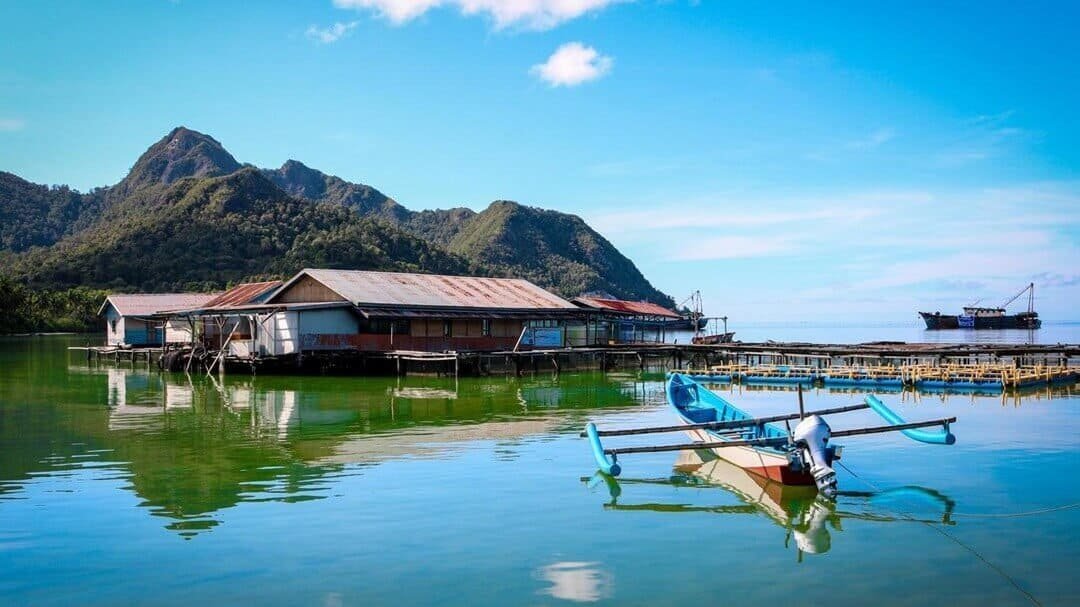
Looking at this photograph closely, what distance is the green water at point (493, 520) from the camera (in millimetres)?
10375

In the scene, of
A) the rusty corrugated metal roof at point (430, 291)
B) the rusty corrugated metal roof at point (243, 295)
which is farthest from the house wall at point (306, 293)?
the rusty corrugated metal roof at point (243, 295)

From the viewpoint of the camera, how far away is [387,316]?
4234 cm

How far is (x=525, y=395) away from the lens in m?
33.8

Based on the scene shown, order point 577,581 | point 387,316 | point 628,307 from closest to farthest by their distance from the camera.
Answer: point 577,581 → point 387,316 → point 628,307

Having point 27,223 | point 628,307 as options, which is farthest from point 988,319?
point 27,223

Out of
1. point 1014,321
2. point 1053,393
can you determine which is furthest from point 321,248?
point 1014,321

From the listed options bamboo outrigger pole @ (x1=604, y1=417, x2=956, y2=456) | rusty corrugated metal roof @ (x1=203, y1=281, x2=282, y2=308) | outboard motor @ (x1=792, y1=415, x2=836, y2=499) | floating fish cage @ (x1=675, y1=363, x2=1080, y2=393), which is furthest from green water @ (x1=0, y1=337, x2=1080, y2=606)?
rusty corrugated metal roof @ (x1=203, y1=281, x2=282, y2=308)

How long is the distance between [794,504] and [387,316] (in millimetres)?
30234

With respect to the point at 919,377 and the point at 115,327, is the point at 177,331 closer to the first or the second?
the point at 115,327

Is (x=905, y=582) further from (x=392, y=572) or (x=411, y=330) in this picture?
(x=411, y=330)

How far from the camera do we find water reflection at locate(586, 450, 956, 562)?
13.1 meters

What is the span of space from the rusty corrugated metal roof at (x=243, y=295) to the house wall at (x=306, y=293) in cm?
221

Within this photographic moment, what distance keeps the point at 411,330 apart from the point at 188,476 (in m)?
27.6

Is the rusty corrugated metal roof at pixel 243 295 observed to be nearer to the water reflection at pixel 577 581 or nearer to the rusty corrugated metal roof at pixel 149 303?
the rusty corrugated metal roof at pixel 149 303
